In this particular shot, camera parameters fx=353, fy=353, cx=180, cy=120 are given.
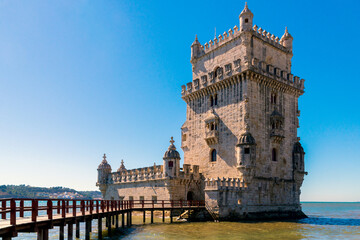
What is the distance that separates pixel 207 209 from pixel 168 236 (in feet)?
31.1

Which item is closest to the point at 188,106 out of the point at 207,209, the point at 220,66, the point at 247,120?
the point at 220,66

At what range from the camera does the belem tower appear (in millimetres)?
35000

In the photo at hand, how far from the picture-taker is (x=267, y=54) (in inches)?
1586

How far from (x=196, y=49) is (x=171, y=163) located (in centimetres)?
1594

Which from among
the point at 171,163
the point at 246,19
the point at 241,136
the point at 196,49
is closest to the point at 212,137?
the point at 241,136

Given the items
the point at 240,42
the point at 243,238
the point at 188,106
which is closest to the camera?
the point at 243,238

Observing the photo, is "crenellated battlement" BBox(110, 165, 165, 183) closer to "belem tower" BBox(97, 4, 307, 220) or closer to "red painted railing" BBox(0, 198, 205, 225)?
"belem tower" BBox(97, 4, 307, 220)

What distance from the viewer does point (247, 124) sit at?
35656mm

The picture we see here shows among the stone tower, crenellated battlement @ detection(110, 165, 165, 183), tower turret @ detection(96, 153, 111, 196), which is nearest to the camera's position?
the stone tower

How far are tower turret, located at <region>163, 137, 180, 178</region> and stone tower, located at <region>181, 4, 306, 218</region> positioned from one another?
3960mm

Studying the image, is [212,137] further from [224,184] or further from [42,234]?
[42,234]

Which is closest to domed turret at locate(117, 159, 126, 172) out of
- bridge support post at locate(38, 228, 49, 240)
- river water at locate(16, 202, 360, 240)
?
river water at locate(16, 202, 360, 240)

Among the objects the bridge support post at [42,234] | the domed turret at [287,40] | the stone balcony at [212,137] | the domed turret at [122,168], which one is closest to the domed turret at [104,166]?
the domed turret at [122,168]

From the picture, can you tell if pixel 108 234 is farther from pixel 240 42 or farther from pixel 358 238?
pixel 240 42
